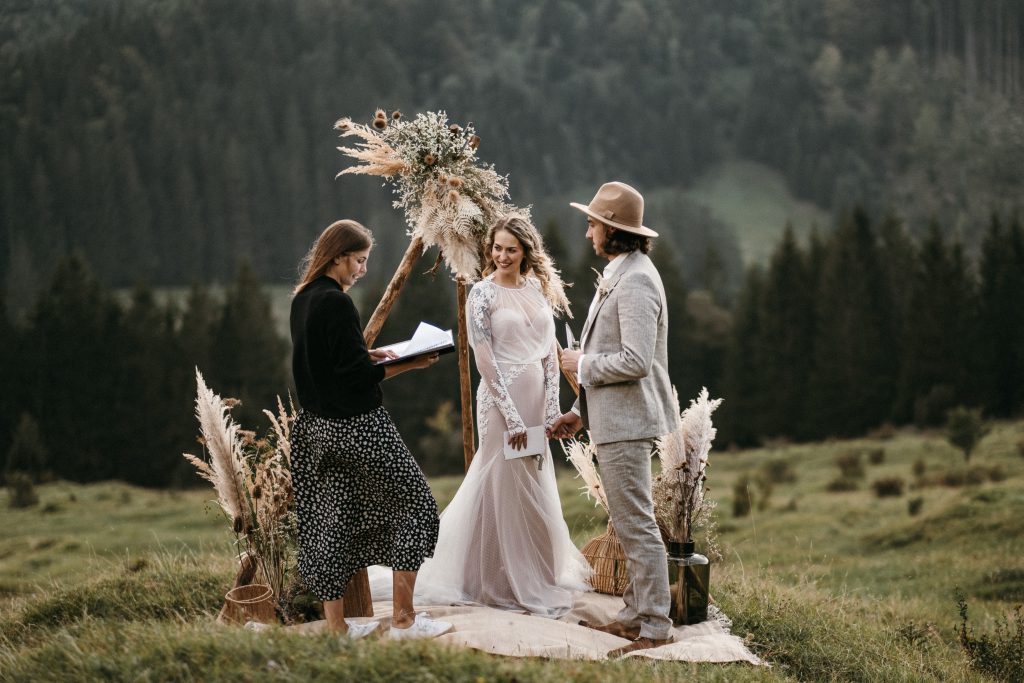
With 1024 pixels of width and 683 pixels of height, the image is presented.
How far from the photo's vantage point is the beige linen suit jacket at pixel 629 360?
5.42 meters

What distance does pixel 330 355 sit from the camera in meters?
5.14

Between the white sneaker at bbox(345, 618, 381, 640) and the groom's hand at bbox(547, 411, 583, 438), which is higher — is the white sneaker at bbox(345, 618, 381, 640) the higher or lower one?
the lower one

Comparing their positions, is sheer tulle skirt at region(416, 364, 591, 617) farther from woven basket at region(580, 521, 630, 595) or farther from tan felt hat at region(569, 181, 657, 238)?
tan felt hat at region(569, 181, 657, 238)

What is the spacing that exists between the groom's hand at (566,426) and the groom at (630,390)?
1.39 feet

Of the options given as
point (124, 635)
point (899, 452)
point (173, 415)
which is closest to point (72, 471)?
point (173, 415)

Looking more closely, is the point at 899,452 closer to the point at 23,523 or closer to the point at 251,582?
the point at 23,523

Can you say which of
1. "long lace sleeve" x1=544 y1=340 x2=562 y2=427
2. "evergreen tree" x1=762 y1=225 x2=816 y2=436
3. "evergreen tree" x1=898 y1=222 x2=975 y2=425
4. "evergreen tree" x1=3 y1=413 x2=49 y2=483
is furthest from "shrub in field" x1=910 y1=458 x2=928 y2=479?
"evergreen tree" x1=3 y1=413 x2=49 y2=483

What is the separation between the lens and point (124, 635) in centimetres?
510

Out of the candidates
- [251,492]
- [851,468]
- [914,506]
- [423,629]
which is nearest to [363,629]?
[423,629]

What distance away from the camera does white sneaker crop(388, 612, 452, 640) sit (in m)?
5.34

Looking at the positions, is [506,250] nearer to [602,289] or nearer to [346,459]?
[602,289]

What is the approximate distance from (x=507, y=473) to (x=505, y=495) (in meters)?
0.14

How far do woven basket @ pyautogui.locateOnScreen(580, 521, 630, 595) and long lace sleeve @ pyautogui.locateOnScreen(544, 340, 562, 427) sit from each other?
979 mm

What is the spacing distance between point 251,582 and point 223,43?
248 ft
